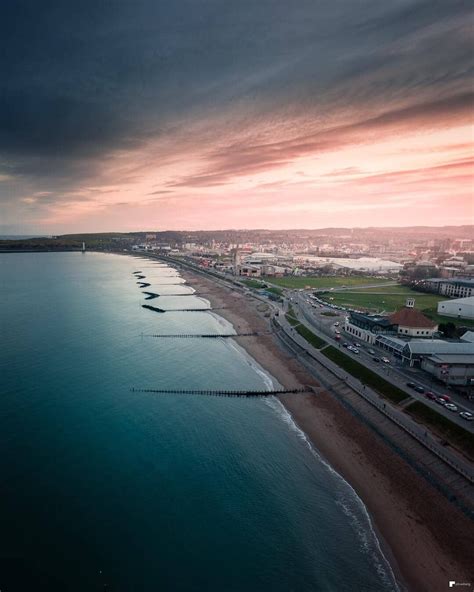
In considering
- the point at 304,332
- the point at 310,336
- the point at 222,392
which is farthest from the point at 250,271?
the point at 222,392

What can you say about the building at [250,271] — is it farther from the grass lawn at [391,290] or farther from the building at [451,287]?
the building at [451,287]

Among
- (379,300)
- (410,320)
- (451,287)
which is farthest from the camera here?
(451,287)

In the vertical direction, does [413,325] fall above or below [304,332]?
above

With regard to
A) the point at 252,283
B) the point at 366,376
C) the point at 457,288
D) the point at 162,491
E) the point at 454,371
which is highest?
the point at 457,288

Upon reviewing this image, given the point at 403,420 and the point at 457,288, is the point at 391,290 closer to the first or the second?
the point at 457,288

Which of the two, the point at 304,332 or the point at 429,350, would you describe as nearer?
the point at 429,350

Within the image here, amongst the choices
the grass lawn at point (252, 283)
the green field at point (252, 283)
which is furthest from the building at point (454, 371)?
the grass lawn at point (252, 283)
